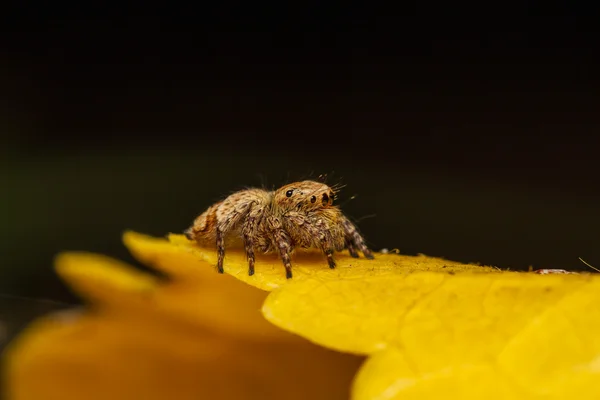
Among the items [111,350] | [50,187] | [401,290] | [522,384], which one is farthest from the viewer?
[50,187]

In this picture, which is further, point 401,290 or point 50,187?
point 50,187

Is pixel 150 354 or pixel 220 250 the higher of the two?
pixel 220 250

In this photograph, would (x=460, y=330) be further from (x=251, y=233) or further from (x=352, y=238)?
(x=352, y=238)

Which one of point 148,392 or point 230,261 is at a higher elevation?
point 230,261

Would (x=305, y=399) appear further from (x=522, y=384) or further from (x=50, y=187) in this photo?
(x=50, y=187)

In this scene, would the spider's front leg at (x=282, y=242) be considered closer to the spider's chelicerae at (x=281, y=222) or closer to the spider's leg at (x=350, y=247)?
the spider's chelicerae at (x=281, y=222)

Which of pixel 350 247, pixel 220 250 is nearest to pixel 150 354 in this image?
pixel 220 250

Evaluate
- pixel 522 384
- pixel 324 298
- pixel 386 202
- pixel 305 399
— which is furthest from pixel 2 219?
pixel 522 384
